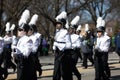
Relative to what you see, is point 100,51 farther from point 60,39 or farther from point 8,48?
point 8,48

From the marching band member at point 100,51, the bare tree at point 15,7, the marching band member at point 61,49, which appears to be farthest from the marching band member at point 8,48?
the bare tree at point 15,7

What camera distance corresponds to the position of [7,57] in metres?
17.7

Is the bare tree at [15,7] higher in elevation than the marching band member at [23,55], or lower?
higher

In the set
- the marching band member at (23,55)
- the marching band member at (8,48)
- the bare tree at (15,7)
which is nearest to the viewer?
the marching band member at (23,55)

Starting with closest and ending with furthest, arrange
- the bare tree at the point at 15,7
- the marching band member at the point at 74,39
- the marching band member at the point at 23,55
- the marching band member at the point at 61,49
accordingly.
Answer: the marching band member at the point at 23,55
the marching band member at the point at 61,49
the marching band member at the point at 74,39
the bare tree at the point at 15,7

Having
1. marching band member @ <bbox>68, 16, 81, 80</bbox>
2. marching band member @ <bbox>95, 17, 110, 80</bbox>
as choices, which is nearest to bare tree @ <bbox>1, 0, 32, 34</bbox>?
marching band member @ <bbox>68, 16, 81, 80</bbox>

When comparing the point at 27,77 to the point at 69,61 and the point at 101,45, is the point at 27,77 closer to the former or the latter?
the point at 69,61

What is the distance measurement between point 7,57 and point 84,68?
519 cm

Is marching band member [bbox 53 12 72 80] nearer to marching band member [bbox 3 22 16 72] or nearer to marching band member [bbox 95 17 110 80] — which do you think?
marching band member [bbox 95 17 110 80]

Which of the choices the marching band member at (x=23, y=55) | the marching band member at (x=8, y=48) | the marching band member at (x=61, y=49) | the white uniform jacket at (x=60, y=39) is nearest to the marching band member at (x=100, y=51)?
the marching band member at (x=61, y=49)

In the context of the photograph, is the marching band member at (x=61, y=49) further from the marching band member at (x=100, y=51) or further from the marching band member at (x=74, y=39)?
the marching band member at (x=74, y=39)

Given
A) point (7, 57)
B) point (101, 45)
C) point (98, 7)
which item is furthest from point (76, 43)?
point (98, 7)

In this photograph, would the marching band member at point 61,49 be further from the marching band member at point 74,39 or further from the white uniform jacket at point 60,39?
the marching band member at point 74,39

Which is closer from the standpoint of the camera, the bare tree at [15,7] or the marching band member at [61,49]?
the marching band member at [61,49]
